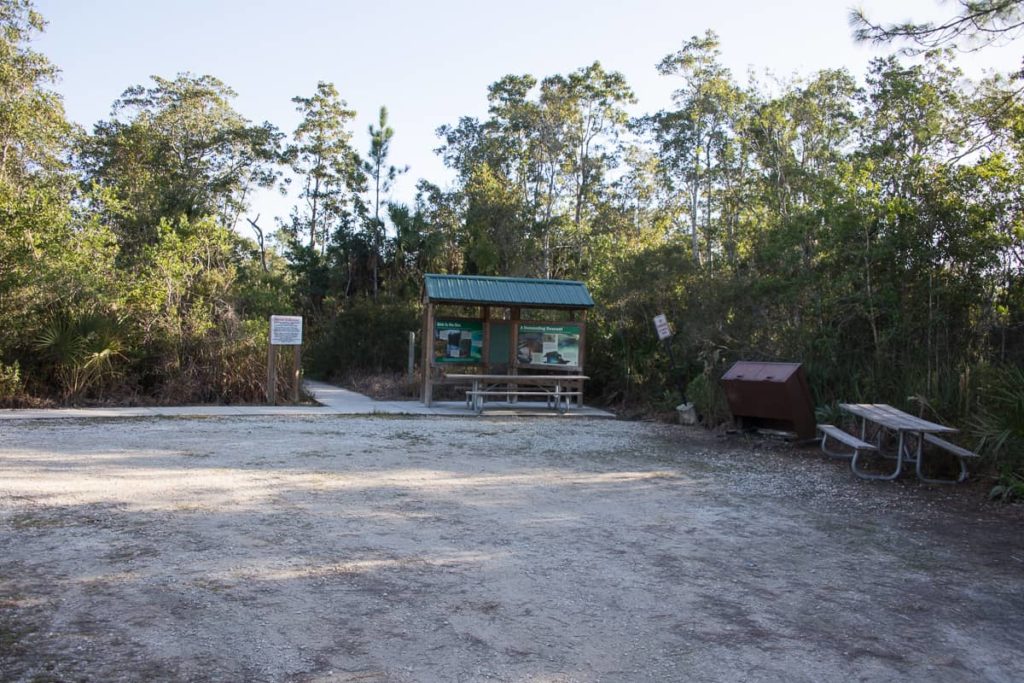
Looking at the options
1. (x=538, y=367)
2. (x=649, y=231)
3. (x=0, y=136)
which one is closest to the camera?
(x=538, y=367)

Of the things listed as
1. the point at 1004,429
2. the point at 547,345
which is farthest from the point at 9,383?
the point at 1004,429

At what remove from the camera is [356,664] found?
3432 millimetres

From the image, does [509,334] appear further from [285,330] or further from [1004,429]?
[1004,429]

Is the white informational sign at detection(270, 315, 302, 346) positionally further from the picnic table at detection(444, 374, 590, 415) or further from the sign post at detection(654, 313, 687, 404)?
the sign post at detection(654, 313, 687, 404)

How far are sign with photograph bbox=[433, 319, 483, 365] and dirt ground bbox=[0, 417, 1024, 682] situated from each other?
23.0 ft

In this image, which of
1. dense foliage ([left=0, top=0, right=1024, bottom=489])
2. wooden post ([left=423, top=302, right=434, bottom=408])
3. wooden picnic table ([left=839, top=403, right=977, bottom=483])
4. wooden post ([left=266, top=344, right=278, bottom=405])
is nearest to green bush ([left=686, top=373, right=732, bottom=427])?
dense foliage ([left=0, top=0, right=1024, bottom=489])

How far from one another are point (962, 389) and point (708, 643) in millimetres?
6703

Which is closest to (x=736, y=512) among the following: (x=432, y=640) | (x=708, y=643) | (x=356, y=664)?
(x=708, y=643)

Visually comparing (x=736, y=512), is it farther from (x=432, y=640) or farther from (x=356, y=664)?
(x=356, y=664)

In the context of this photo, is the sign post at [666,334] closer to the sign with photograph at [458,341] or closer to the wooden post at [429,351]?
the sign with photograph at [458,341]

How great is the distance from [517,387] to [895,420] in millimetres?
9493

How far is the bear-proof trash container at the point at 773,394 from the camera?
1070 cm

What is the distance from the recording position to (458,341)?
1591 centimetres

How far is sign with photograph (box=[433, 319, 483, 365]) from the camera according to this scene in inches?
620
